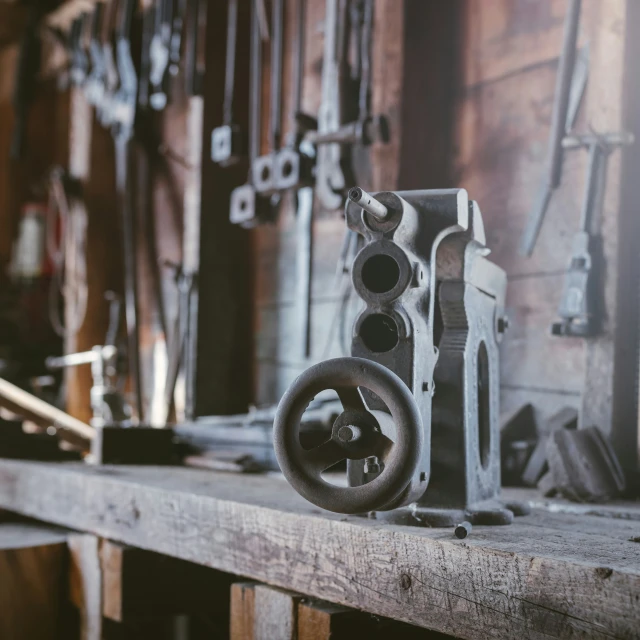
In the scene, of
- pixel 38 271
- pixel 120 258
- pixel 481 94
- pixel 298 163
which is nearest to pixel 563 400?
pixel 481 94

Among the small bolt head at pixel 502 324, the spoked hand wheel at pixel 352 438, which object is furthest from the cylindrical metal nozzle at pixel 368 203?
the small bolt head at pixel 502 324

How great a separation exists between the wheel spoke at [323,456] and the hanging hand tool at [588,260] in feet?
→ 2.87

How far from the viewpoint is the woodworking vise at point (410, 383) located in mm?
1268

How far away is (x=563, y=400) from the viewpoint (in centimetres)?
227

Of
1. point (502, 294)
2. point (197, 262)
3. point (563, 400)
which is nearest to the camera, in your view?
point (502, 294)

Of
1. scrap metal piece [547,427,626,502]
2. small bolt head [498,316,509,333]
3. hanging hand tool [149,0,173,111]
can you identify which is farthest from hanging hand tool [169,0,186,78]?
scrap metal piece [547,427,626,502]

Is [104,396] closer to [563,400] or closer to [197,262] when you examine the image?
[197,262]

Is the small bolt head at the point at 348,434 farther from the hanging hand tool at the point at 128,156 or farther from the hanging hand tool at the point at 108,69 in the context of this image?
the hanging hand tool at the point at 108,69

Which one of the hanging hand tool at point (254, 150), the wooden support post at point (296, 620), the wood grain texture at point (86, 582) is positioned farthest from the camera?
the hanging hand tool at point (254, 150)

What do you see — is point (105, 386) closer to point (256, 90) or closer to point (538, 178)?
point (256, 90)

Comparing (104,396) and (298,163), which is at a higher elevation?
(298,163)

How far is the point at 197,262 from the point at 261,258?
27 cm

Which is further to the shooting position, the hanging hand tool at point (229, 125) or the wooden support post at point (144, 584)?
the hanging hand tool at point (229, 125)

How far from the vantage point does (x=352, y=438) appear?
130 cm
